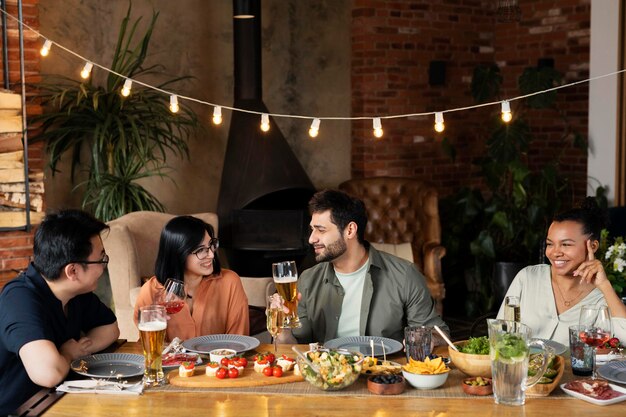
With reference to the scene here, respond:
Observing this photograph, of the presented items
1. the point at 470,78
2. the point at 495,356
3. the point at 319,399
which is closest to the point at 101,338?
the point at 319,399

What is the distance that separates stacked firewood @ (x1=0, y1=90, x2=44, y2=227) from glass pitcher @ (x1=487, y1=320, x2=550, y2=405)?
328 cm

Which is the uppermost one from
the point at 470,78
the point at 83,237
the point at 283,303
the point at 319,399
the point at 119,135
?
the point at 470,78

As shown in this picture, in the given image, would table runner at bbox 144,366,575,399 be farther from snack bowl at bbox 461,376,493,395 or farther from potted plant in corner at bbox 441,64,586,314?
potted plant in corner at bbox 441,64,586,314

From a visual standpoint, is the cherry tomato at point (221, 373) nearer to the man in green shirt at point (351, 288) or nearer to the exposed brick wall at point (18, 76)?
the man in green shirt at point (351, 288)

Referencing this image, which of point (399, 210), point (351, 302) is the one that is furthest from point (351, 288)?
point (399, 210)

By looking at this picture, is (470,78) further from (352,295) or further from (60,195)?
(352,295)

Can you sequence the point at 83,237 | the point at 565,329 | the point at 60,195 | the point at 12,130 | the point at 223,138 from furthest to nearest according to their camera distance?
the point at 223,138
the point at 60,195
the point at 12,130
the point at 565,329
the point at 83,237

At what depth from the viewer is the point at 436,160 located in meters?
7.62

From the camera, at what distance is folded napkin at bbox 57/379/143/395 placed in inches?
106

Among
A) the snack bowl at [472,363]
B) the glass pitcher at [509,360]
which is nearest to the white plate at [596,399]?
the glass pitcher at [509,360]

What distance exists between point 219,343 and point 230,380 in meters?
0.36

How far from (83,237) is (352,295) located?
3.77ft

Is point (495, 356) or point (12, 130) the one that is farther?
point (12, 130)

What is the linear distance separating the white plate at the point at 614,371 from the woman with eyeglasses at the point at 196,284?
140 cm
